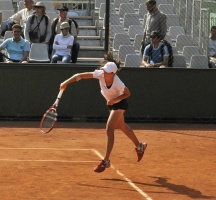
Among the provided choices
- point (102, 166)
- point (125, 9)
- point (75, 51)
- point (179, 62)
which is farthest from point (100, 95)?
point (102, 166)

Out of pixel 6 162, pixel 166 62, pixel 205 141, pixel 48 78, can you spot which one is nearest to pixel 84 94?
pixel 48 78

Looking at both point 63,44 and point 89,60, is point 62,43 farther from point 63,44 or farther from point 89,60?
point 89,60

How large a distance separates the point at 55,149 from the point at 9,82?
3772 mm

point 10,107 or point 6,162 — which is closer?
point 6,162

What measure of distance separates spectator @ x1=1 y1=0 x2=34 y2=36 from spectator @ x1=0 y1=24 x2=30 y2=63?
1267 millimetres

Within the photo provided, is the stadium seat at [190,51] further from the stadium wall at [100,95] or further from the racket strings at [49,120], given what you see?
the racket strings at [49,120]

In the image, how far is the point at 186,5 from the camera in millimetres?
18812

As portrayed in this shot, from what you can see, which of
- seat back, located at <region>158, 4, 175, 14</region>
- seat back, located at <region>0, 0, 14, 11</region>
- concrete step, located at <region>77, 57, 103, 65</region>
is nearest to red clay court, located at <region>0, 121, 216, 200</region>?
concrete step, located at <region>77, 57, 103, 65</region>

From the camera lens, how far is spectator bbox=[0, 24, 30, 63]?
54.3 feet

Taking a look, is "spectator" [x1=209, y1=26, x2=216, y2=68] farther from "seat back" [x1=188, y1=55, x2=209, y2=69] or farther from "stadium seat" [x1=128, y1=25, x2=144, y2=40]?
"stadium seat" [x1=128, y1=25, x2=144, y2=40]

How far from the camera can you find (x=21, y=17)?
59.7 feet

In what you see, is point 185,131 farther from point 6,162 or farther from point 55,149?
point 6,162

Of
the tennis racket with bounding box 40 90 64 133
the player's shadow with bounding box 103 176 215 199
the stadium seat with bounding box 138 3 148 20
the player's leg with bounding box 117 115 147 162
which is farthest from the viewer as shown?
the stadium seat with bounding box 138 3 148 20

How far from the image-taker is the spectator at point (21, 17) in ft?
58.9
